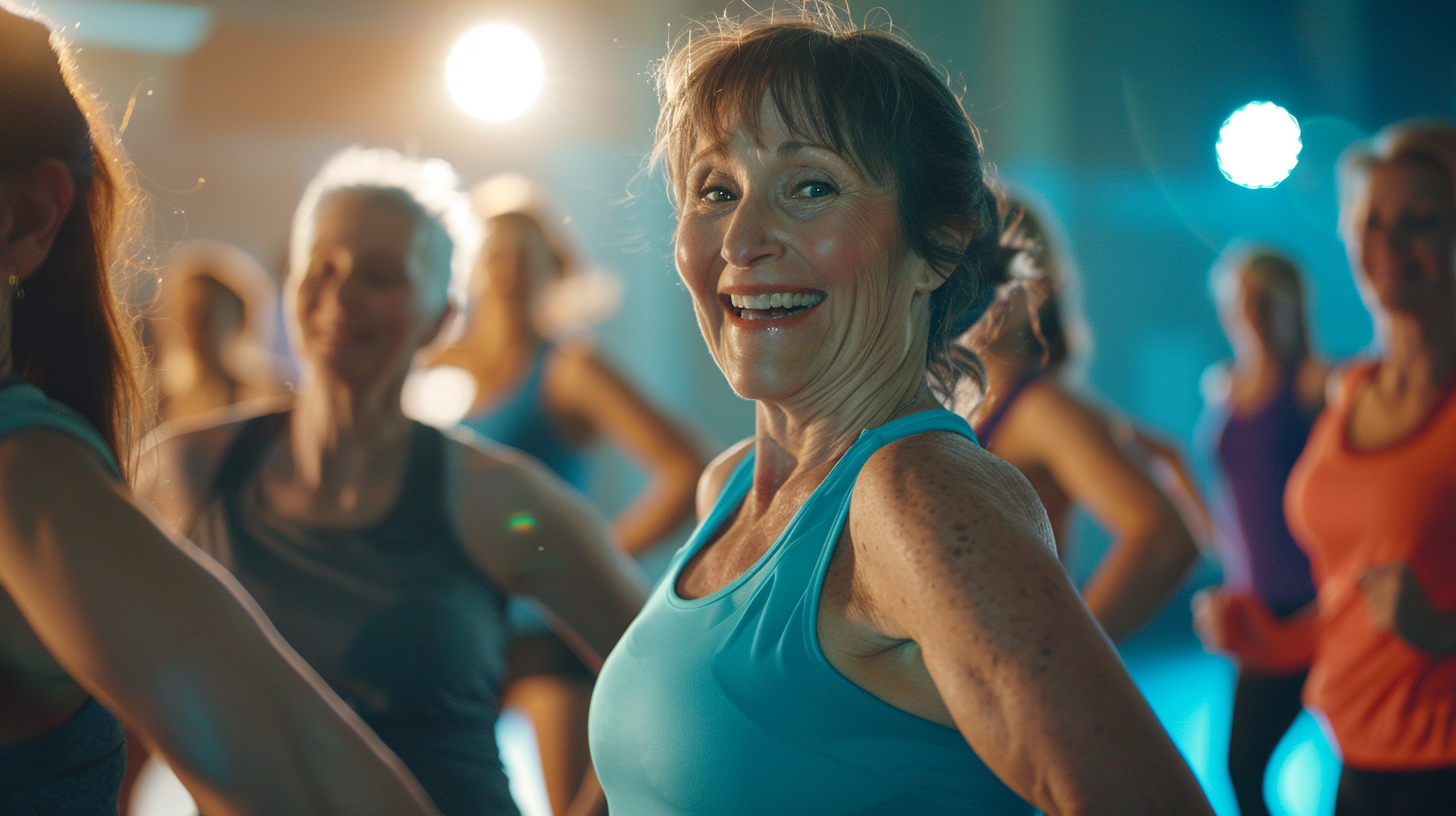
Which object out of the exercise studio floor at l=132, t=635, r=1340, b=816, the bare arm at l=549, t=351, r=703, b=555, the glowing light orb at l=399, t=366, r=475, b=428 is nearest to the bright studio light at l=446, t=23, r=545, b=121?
the glowing light orb at l=399, t=366, r=475, b=428

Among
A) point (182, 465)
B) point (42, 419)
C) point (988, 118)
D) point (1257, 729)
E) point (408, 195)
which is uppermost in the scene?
point (988, 118)

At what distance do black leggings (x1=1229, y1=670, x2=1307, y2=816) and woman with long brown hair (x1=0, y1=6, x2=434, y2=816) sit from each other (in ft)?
8.33

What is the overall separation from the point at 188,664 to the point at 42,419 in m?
0.25

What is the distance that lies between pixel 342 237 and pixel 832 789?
1350 millimetres

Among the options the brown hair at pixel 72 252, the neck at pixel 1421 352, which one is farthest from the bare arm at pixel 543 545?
the neck at pixel 1421 352

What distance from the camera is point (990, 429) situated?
90.5 inches

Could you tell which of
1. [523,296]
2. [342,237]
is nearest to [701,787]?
[342,237]

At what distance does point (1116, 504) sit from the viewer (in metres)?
2.34

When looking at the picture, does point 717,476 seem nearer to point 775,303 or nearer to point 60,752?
point 775,303

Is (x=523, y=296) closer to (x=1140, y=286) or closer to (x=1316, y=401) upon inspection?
(x=1316, y=401)

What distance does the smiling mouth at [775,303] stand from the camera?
110cm

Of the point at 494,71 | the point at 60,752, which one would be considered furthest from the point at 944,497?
the point at 494,71

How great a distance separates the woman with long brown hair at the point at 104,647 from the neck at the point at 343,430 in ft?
2.83

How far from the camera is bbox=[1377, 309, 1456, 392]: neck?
2.25 m
